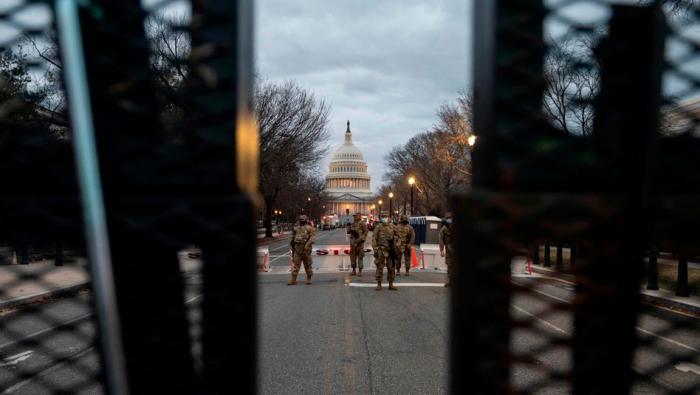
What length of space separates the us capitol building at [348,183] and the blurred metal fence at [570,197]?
380 ft

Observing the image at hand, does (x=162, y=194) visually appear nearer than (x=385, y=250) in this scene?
Yes

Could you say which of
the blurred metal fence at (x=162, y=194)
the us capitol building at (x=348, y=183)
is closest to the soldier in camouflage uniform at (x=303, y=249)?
the blurred metal fence at (x=162, y=194)

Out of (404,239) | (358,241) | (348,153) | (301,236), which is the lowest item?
(358,241)

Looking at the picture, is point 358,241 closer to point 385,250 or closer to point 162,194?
point 385,250

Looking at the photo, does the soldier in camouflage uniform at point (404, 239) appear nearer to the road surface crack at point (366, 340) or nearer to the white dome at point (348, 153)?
the road surface crack at point (366, 340)

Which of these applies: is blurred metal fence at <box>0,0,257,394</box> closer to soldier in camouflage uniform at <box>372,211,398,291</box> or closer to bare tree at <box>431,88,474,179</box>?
soldier in camouflage uniform at <box>372,211,398,291</box>

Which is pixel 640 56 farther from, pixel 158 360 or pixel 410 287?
pixel 410 287

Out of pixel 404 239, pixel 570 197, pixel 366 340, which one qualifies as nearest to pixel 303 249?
pixel 404 239

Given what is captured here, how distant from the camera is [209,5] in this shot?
0.68 m

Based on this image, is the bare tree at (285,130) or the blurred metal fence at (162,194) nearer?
the blurred metal fence at (162,194)

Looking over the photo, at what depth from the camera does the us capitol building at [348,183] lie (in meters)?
118

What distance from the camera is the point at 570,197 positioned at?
664mm

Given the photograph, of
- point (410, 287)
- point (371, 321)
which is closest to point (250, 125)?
point (371, 321)

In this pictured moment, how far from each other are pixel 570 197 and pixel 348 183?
119 meters
